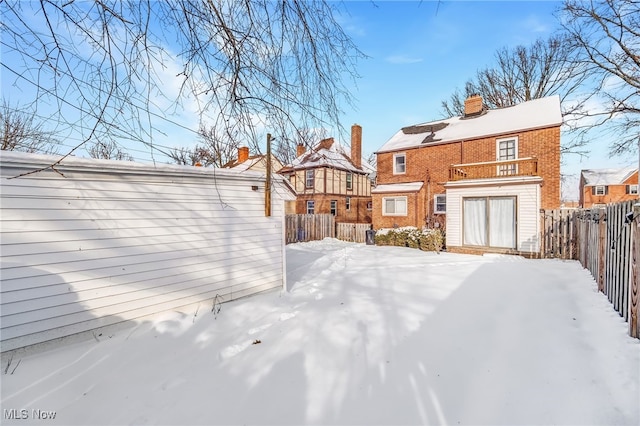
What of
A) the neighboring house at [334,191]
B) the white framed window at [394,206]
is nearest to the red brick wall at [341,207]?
the neighboring house at [334,191]

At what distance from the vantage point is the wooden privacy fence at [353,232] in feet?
54.7

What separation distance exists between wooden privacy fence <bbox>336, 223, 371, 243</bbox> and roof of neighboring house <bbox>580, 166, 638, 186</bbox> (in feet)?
115

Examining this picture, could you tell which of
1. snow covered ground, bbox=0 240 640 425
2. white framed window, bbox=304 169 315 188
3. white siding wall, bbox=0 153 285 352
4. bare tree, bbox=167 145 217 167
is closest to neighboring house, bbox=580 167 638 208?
white framed window, bbox=304 169 315 188

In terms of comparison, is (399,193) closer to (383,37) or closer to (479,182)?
(479,182)

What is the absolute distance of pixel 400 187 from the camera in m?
17.0

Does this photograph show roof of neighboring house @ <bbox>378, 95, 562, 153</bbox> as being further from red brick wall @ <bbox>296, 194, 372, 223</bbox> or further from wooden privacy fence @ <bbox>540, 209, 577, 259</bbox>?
wooden privacy fence @ <bbox>540, 209, 577, 259</bbox>

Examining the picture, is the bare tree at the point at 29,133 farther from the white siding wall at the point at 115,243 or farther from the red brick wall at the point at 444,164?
the red brick wall at the point at 444,164

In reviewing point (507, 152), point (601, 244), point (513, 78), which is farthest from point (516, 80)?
point (601, 244)

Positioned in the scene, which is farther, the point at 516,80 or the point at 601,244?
the point at 516,80

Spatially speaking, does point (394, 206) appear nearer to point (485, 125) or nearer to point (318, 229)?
point (318, 229)

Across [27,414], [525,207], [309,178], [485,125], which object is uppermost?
[485,125]

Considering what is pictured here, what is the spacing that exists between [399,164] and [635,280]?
15.5m

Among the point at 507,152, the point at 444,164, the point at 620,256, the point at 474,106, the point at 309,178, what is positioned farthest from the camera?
the point at 309,178

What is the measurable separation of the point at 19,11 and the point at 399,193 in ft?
53.3
